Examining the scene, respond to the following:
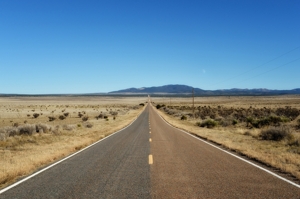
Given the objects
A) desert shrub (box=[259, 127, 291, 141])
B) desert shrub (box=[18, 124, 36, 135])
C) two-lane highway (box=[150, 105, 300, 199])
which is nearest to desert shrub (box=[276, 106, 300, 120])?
desert shrub (box=[259, 127, 291, 141])

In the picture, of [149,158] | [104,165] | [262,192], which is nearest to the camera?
[262,192]

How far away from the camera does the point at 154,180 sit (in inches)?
315

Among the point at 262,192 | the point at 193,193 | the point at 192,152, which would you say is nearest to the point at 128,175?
the point at 193,193

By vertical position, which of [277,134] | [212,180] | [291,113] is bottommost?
[291,113]

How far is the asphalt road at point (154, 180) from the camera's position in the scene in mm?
6742

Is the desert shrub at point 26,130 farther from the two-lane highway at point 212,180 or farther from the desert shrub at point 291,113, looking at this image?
the desert shrub at point 291,113

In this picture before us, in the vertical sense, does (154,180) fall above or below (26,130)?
above

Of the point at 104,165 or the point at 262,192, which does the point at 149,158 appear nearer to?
the point at 104,165

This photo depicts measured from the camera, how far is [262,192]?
682 cm

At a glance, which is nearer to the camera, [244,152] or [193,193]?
[193,193]

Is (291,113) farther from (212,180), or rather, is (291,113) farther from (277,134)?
(212,180)

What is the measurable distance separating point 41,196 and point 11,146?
10900mm

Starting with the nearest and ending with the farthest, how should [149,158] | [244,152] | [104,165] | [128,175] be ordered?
[128,175] < [104,165] < [149,158] < [244,152]

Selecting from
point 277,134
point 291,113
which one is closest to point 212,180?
point 277,134
